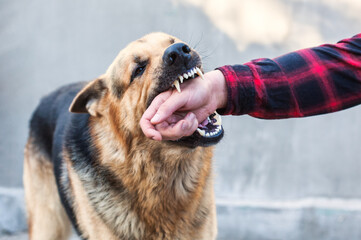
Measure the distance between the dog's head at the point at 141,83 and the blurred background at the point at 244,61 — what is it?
1.67 meters

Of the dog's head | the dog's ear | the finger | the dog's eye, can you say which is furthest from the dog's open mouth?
the dog's ear

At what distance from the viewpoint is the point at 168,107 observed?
74.2 inches

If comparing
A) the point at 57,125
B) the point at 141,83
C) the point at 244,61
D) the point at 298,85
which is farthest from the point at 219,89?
the point at 244,61

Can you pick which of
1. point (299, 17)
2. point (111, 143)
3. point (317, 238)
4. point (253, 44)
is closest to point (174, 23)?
point (253, 44)

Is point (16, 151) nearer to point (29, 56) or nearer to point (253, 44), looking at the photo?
point (29, 56)

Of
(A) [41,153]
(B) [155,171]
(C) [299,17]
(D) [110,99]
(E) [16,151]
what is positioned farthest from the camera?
(E) [16,151]

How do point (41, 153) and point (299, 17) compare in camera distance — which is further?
point (299, 17)

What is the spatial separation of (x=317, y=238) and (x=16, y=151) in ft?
12.9

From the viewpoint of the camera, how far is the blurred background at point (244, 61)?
13.9ft

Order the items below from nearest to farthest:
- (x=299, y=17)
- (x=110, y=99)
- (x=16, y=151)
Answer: (x=110, y=99)
(x=299, y=17)
(x=16, y=151)

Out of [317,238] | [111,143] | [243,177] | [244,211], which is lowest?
[317,238]

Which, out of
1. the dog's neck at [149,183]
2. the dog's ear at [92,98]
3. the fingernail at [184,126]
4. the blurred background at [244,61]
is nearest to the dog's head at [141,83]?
the dog's ear at [92,98]

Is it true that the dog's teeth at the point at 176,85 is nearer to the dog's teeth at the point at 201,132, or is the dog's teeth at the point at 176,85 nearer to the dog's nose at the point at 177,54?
the dog's nose at the point at 177,54

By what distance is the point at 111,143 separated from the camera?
258 centimetres
